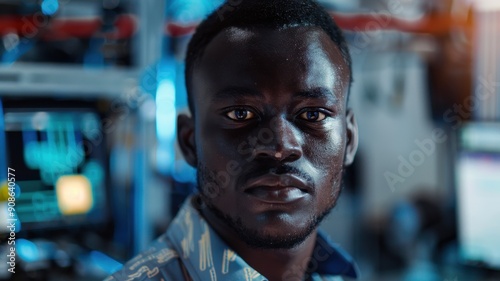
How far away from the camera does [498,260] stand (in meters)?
1.94

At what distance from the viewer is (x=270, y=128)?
0.58m

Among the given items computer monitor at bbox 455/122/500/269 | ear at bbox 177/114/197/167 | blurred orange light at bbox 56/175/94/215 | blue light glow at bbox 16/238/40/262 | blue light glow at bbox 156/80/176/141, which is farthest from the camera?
computer monitor at bbox 455/122/500/269

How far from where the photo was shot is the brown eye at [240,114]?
23.2 inches

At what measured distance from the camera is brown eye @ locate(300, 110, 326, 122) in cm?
60

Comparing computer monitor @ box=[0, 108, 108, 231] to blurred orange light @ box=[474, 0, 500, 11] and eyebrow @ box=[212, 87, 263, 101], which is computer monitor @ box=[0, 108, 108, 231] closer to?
eyebrow @ box=[212, 87, 263, 101]

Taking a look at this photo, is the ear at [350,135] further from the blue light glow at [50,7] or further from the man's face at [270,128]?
Result: the blue light glow at [50,7]

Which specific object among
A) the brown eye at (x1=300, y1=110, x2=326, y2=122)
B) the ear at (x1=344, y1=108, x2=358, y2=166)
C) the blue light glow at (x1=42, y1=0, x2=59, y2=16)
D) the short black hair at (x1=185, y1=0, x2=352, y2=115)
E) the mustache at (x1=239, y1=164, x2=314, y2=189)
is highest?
the blue light glow at (x1=42, y1=0, x2=59, y2=16)

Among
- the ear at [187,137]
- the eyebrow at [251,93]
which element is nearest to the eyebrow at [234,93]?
the eyebrow at [251,93]

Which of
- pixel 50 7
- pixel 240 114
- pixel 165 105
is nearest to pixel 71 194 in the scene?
pixel 165 105

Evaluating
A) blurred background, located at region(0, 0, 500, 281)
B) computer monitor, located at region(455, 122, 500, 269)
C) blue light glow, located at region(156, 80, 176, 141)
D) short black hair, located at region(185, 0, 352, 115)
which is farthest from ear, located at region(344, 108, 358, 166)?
computer monitor, located at region(455, 122, 500, 269)

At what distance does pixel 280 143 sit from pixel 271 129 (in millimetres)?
20

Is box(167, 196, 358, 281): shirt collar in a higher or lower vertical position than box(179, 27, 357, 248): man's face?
lower

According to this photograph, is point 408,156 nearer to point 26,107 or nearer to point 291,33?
point 26,107

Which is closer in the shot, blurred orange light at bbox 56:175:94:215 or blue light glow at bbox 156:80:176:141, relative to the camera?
blurred orange light at bbox 56:175:94:215
